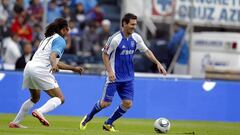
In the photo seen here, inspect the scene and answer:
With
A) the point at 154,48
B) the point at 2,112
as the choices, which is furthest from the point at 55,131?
the point at 154,48

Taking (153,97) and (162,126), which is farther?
(153,97)

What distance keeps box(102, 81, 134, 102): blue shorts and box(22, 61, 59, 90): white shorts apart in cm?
154

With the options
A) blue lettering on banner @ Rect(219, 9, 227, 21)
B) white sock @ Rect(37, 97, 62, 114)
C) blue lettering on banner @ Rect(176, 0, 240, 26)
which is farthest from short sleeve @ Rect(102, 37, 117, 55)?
blue lettering on banner @ Rect(219, 9, 227, 21)

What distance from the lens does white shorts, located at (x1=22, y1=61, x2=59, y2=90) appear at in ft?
50.5

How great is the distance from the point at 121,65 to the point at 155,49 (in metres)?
10.5

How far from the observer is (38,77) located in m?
15.4

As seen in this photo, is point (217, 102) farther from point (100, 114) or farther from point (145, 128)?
point (145, 128)

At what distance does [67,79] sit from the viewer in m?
22.4

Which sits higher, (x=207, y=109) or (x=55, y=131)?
(x=55, y=131)

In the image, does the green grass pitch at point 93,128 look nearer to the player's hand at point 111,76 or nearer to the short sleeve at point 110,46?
the player's hand at point 111,76

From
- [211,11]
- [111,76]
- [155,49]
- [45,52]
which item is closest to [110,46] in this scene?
[111,76]

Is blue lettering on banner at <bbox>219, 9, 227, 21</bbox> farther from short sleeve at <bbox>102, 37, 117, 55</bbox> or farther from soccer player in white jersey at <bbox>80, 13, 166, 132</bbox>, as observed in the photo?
short sleeve at <bbox>102, 37, 117, 55</bbox>

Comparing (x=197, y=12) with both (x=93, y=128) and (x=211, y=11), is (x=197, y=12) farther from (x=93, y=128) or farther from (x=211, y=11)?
(x=93, y=128)

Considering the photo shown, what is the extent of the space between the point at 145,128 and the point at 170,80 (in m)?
5.90
